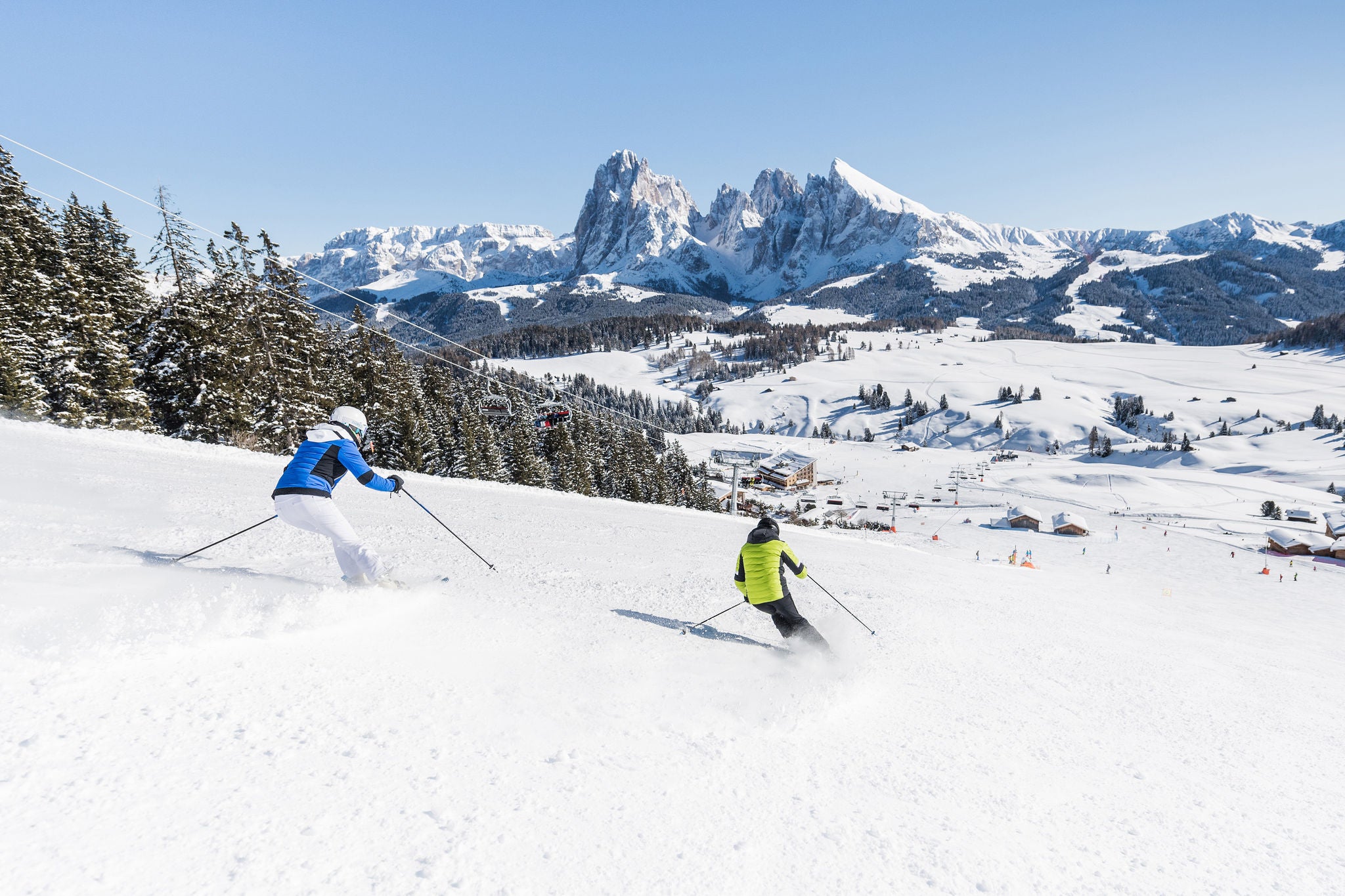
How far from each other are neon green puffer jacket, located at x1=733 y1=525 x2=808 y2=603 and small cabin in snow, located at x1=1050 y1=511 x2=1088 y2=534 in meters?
69.5

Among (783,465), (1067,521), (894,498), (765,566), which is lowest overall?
(894,498)

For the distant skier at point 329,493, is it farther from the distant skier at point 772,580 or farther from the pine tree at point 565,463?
the pine tree at point 565,463

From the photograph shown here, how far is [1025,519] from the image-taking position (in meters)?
68.1

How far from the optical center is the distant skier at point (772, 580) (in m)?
7.45

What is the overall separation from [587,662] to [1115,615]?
14439mm

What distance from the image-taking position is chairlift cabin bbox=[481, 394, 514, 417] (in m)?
46.2

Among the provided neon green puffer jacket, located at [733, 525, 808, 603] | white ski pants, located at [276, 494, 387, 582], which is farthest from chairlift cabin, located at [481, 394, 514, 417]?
neon green puffer jacket, located at [733, 525, 808, 603]

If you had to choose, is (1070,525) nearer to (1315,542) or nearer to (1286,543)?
(1286,543)

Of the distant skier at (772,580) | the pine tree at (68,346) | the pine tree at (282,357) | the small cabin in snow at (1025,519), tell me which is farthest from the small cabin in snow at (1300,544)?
the pine tree at (68,346)

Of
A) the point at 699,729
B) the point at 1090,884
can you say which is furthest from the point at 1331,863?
the point at 699,729

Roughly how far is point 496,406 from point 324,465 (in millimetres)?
40692

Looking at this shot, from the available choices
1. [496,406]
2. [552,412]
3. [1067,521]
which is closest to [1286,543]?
[1067,521]

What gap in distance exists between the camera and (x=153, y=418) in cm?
2945

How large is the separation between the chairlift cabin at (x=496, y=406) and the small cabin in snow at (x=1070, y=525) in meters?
58.8
